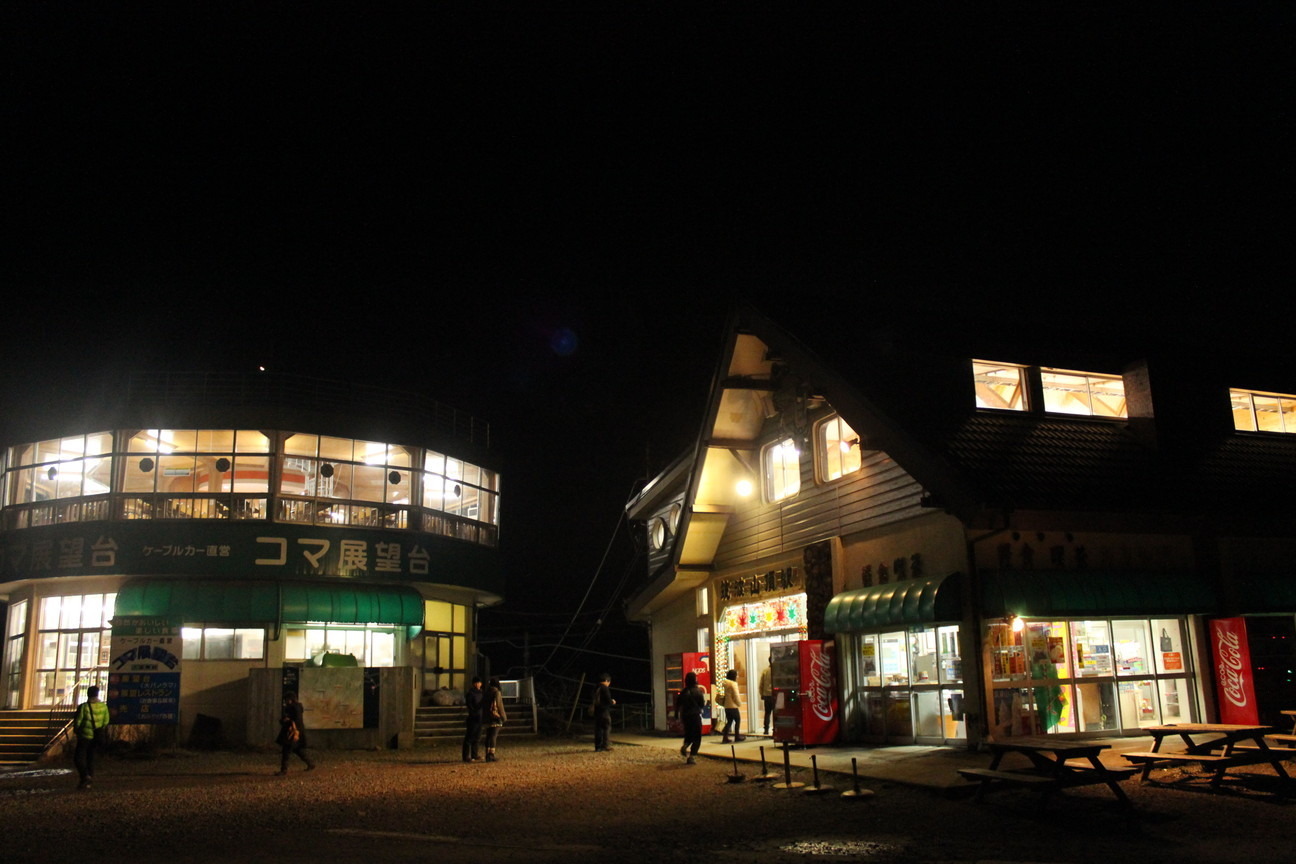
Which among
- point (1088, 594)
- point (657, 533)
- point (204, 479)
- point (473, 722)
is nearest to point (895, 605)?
point (1088, 594)

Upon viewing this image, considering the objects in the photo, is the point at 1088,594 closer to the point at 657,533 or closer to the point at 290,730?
the point at 290,730

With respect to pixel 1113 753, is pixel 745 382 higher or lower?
higher

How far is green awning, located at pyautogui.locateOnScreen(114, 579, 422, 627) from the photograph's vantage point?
2502cm

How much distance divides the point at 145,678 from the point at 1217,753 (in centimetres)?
2123

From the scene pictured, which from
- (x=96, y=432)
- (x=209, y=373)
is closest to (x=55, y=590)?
(x=96, y=432)

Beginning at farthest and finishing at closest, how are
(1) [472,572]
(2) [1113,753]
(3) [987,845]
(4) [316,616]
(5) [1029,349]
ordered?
Answer: (1) [472,572] < (4) [316,616] < (5) [1029,349] < (2) [1113,753] < (3) [987,845]

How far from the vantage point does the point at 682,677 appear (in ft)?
79.0

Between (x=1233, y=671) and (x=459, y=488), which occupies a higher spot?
(x=459, y=488)

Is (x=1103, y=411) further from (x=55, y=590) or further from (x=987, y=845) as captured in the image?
(x=55, y=590)

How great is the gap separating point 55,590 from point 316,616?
717 centimetres

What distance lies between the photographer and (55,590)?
1044 inches

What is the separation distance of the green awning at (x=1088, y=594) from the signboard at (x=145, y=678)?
1798 cm

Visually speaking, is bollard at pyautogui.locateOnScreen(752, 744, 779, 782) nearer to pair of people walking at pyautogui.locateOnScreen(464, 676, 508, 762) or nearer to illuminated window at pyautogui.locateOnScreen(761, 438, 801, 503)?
pair of people walking at pyautogui.locateOnScreen(464, 676, 508, 762)

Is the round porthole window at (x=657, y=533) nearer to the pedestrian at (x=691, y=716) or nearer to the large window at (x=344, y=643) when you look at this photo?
the large window at (x=344, y=643)
